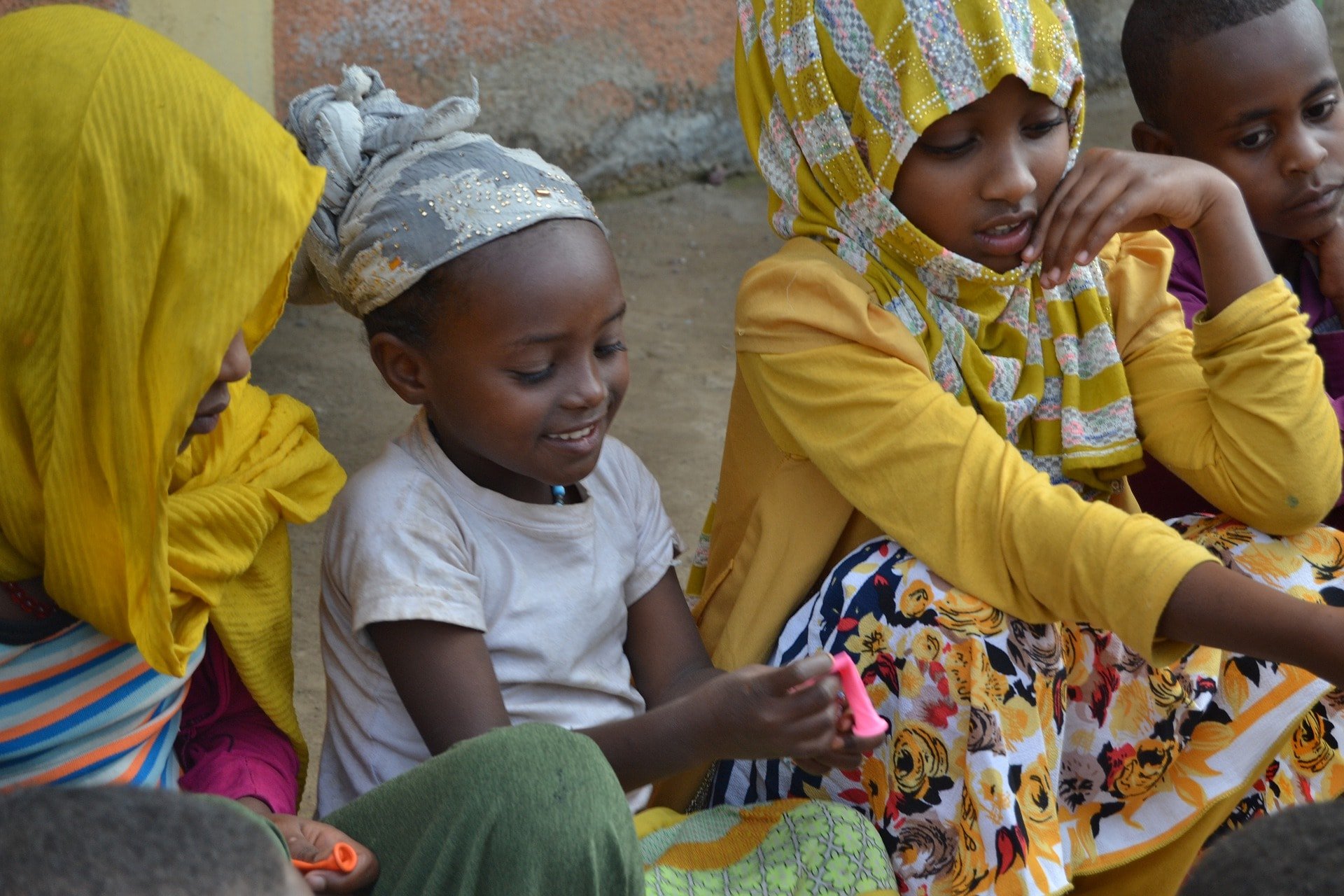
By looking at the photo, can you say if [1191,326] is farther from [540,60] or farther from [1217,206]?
[540,60]

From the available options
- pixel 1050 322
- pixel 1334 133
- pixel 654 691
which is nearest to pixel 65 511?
pixel 654 691

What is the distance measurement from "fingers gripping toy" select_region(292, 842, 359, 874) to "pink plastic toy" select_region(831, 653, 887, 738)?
635mm

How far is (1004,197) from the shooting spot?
217 centimetres

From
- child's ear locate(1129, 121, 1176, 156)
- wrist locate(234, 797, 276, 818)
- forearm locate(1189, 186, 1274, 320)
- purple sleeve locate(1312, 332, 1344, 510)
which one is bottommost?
wrist locate(234, 797, 276, 818)

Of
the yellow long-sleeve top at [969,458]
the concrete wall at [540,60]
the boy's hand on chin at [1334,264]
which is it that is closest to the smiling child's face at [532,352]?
the yellow long-sleeve top at [969,458]

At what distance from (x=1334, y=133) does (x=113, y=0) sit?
9.92 feet

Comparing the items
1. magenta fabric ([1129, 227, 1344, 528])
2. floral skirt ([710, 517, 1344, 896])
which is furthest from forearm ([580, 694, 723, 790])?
magenta fabric ([1129, 227, 1344, 528])

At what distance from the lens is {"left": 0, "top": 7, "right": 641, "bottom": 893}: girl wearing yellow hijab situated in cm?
153

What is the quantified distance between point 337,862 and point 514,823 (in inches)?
8.4

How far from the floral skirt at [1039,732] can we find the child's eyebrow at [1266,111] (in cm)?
80

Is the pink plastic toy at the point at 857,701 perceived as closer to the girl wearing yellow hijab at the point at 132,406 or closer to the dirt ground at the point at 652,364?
the girl wearing yellow hijab at the point at 132,406

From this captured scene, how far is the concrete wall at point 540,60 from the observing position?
435 cm

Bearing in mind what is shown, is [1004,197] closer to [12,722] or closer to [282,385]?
[12,722]

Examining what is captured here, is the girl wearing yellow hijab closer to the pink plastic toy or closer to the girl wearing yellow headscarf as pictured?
the pink plastic toy
